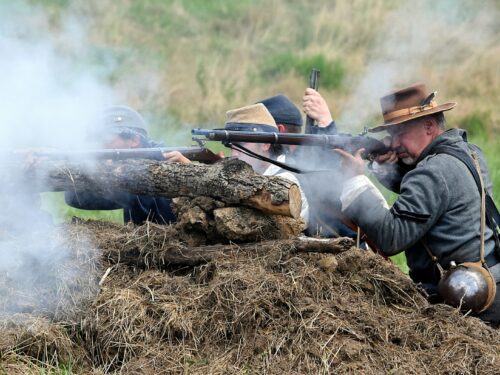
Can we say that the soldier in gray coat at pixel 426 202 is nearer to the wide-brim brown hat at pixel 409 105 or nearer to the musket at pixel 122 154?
Result: the wide-brim brown hat at pixel 409 105

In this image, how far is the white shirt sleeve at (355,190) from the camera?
21.1ft

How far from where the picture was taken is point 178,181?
6328 millimetres

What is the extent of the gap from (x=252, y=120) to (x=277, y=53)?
14.1 metres

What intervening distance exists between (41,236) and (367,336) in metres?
2.58

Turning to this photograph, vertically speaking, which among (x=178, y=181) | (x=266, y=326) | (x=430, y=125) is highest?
(x=430, y=125)

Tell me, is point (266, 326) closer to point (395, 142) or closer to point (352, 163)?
point (352, 163)

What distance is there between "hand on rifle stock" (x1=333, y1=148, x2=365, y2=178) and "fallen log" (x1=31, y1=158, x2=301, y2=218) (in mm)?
731

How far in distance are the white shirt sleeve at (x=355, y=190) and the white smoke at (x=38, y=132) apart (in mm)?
1975

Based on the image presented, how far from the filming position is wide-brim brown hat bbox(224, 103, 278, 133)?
7633 millimetres

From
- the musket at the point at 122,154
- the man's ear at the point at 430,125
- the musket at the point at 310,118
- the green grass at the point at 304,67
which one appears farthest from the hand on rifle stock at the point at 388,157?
the green grass at the point at 304,67

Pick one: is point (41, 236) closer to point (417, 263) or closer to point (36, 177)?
point (36, 177)

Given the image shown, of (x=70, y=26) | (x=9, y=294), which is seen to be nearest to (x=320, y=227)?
(x=9, y=294)

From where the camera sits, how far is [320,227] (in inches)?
293

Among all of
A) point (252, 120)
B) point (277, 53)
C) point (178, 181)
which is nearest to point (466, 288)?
point (178, 181)
